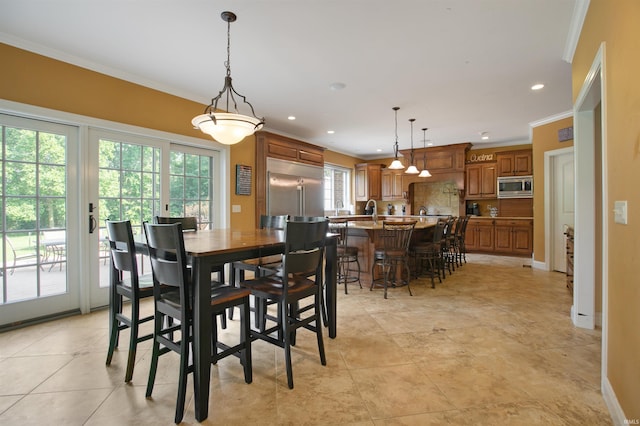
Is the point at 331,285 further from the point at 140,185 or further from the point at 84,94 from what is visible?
the point at 84,94

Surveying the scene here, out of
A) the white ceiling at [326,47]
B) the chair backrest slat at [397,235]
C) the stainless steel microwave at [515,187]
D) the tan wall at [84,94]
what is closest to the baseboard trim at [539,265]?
the stainless steel microwave at [515,187]

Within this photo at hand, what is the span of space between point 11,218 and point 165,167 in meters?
1.48

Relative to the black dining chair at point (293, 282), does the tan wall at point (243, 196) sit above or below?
above

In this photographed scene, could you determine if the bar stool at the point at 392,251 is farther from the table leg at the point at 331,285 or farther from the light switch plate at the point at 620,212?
the light switch plate at the point at 620,212

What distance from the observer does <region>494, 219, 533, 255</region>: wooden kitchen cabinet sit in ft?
20.8

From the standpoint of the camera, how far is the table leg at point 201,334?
156cm

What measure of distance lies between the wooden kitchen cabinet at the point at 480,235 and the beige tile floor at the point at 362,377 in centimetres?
400

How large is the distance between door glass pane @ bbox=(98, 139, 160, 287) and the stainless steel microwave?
6809mm

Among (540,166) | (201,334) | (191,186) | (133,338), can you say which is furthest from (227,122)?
(540,166)

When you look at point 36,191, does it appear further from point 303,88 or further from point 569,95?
point 569,95

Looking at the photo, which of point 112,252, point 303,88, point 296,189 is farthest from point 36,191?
point 296,189

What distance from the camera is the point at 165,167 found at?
373 cm

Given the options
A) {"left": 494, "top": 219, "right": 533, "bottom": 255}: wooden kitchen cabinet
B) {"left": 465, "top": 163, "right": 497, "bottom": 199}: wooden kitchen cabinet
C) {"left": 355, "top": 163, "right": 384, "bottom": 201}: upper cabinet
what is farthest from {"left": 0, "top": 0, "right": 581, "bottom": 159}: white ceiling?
{"left": 355, "top": 163, "right": 384, "bottom": 201}: upper cabinet

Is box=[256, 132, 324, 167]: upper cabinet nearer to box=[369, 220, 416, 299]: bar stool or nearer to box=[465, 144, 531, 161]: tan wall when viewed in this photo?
box=[369, 220, 416, 299]: bar stool
